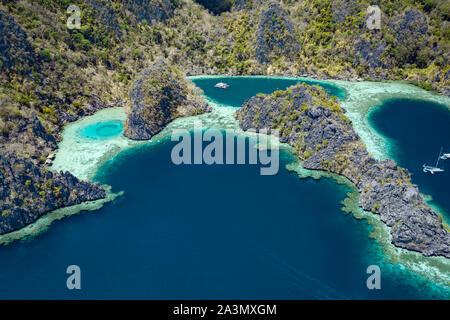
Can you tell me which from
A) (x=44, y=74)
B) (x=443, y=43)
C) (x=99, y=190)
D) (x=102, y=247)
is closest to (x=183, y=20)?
(x=44, y=74)

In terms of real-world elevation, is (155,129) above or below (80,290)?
above

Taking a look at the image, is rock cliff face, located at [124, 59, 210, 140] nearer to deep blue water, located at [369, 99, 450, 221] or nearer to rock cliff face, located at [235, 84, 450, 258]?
rock cliff face, located at [235, 84, 450, 258]

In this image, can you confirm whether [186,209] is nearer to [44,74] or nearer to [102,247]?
[102,247]

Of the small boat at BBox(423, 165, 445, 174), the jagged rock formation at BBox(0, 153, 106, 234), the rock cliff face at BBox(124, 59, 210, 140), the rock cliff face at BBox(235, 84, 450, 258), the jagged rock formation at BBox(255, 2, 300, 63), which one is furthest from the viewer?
the jagged rock formation at BBox(255, 2, 300, 63)

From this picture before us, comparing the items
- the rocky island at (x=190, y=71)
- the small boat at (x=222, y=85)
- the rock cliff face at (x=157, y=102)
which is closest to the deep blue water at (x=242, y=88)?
the small boat at (x=222, y=85)

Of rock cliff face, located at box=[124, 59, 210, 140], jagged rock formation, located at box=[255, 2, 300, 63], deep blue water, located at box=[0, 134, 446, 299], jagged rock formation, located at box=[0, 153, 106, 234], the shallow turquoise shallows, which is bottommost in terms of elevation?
deep blue water, located at box=[0, 134, 446, 299]

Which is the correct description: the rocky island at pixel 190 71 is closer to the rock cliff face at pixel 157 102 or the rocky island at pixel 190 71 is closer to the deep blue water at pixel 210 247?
the rock cliff face at pixel 157 102

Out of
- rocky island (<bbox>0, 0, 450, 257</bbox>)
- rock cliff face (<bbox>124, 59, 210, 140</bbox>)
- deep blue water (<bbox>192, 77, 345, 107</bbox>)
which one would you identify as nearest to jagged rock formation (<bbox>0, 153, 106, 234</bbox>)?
rocky island (<bbox>0, 0, 450, 257</bbox>)
